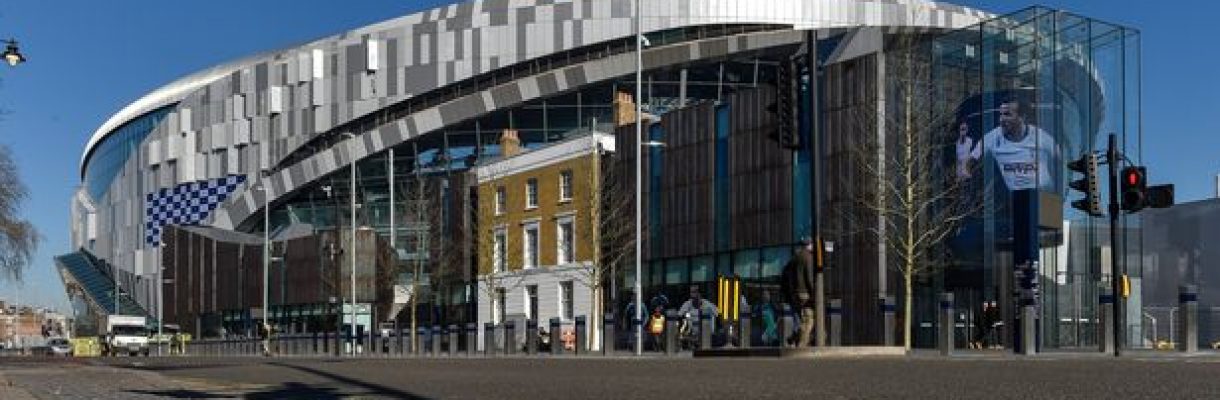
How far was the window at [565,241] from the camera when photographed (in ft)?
179

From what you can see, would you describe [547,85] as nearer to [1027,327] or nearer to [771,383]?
[1027,327]

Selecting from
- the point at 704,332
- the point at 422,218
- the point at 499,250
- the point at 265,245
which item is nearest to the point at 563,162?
the point at 499,250

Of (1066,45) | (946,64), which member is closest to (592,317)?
(946,64)

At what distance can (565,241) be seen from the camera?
54938 millimetres

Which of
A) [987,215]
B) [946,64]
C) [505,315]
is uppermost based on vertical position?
[946,64]

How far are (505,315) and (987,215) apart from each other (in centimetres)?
2658

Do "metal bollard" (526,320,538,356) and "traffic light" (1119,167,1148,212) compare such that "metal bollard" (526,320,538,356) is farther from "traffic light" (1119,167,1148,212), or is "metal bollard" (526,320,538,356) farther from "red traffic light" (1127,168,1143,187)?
"red traffic light" (1127,168,1143,187)

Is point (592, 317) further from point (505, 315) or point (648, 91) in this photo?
point (648, 91)

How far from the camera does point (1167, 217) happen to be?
4641cm

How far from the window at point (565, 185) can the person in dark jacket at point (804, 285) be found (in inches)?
1305

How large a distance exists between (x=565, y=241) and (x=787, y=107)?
1358 inches

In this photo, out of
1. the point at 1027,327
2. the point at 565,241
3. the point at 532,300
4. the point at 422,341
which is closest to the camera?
the point at 1027,327

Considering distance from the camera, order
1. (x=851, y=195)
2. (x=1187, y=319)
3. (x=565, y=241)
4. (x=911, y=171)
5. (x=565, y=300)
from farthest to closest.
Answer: (x=565, y=300), (x=565, y=241), (x=851, y=195), (x=911, y=171), (x=1187, y=319)

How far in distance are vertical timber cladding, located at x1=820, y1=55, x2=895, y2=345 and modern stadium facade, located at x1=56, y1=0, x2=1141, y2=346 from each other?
9cm
